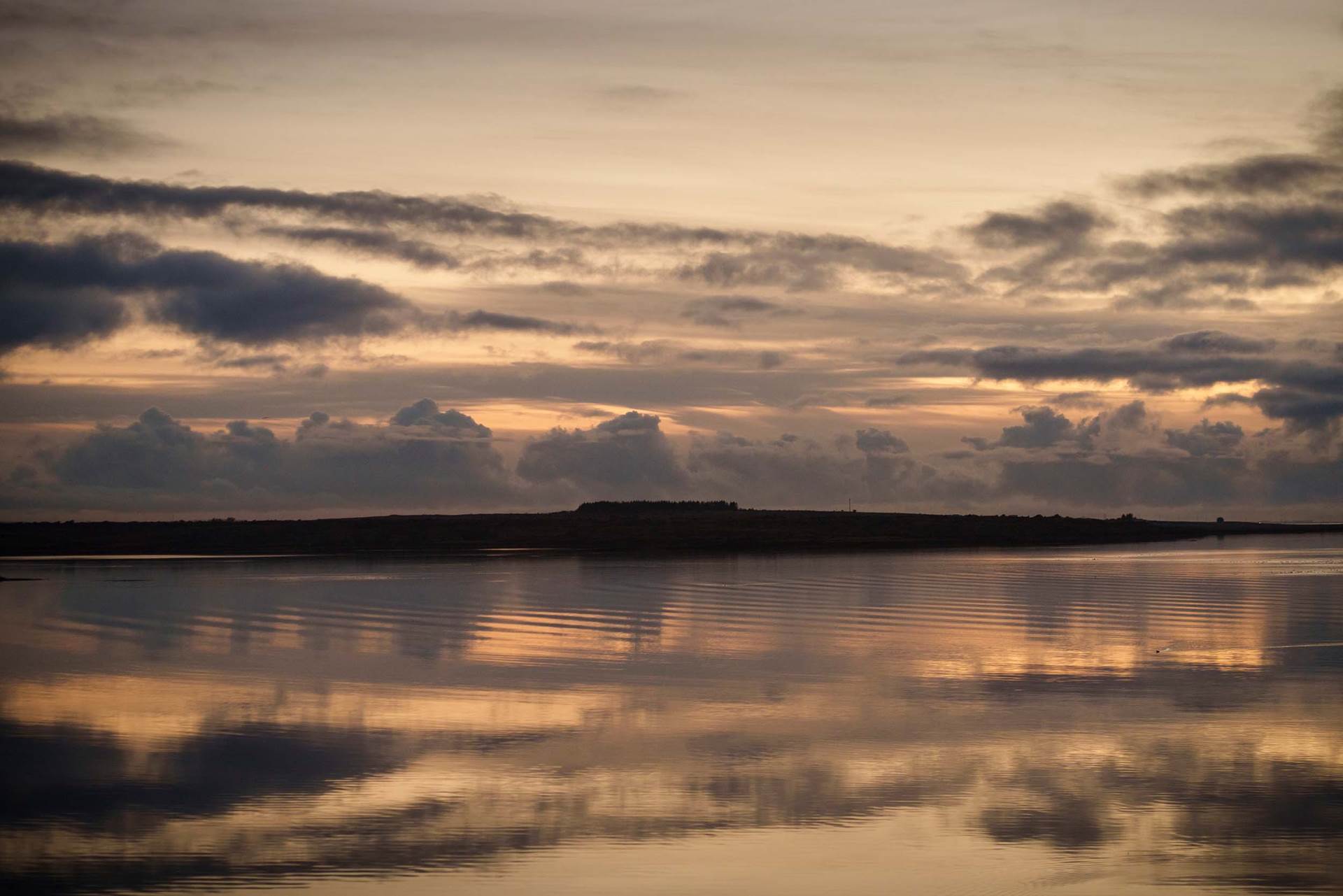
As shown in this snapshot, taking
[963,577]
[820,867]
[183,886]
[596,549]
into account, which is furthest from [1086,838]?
[596,549]

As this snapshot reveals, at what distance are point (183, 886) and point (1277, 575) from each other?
2515 inches

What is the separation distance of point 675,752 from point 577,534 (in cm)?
10943

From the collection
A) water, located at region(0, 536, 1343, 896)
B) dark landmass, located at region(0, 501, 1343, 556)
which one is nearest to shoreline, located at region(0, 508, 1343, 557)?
dark landmass, located at region(0, 501, 1343, 556)

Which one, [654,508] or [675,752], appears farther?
[654,508]

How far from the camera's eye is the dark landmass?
370ft

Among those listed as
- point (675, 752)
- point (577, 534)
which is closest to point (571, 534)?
point (577, 534)

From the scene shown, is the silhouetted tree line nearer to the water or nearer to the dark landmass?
the dark landmass

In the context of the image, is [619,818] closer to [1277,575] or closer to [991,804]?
[991,804]

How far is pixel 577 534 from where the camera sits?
129875 millimetres

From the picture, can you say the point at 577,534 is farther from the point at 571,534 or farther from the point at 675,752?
the point at 675,752

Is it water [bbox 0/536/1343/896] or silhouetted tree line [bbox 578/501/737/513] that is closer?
water [bbox 0/536/1343/896]

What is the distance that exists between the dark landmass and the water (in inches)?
2778

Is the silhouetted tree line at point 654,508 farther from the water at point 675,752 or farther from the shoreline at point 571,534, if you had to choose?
the water at point 675,752

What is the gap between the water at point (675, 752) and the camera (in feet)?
49.4
